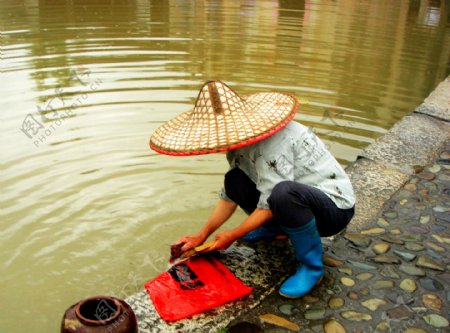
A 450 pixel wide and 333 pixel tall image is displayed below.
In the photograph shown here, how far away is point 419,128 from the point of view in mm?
4699

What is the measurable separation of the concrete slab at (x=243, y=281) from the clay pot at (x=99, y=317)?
0.95 feet

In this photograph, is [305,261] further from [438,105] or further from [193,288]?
[438,105]

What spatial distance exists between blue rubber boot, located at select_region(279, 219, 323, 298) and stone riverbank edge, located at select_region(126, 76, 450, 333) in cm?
6

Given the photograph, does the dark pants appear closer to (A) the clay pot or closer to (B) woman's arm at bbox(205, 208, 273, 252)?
(B) woman's arm at bbox(205, 208, 273, 252)

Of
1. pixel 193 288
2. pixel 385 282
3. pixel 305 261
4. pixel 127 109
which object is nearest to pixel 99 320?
pixel 193 288

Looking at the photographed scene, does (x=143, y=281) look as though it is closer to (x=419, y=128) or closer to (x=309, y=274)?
(x=309, y=274)

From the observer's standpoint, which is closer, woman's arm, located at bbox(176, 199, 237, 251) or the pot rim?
the pot rim

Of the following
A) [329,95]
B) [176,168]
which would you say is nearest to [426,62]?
[329,95]

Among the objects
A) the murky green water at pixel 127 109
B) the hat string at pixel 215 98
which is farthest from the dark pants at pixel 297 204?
the murky green water at pixel 127 109

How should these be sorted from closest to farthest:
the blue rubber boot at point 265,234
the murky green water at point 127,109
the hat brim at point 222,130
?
the hat brim at point 222,130, the blue rubber boot at point 265,234, the murky green water at point 127,109

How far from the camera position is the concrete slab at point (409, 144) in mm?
4012

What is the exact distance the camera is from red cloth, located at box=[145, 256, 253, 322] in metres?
2.36

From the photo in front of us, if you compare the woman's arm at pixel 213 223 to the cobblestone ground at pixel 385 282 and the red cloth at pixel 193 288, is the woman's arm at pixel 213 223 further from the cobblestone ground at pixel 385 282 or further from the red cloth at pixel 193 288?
the cobblestone ground at pixel 385 282

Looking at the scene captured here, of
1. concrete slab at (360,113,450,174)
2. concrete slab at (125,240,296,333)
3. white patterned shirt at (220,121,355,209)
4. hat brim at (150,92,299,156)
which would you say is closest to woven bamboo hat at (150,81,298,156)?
hat brim at (150,92,299,156)
